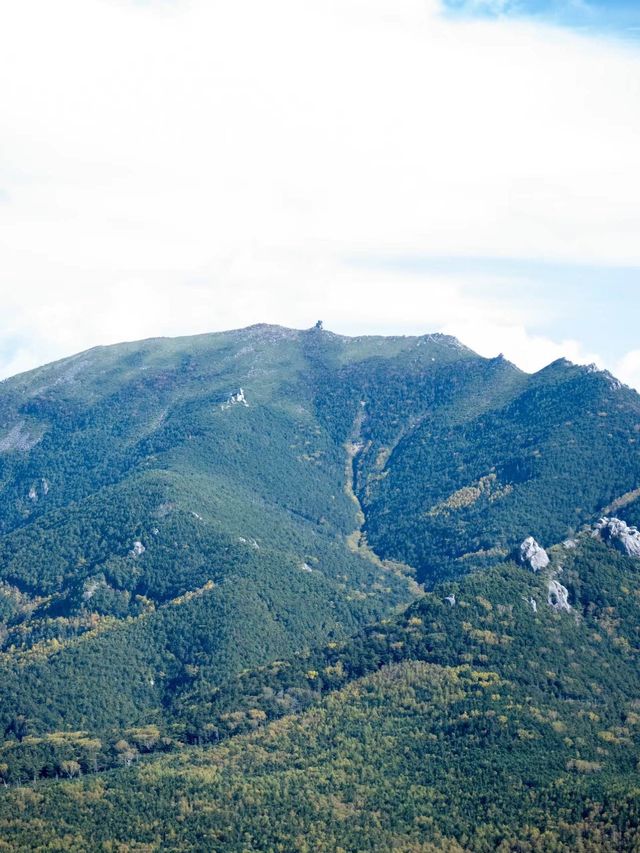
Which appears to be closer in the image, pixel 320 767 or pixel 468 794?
pixel 468 794

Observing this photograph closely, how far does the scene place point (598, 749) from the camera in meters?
200

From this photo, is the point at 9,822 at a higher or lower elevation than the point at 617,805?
lower

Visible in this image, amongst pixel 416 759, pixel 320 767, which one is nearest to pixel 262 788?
pixel 320 767

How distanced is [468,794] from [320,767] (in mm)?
25938

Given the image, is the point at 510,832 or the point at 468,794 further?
the point at 468,794

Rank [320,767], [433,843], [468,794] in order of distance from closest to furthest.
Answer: [433,843] → [468,794] → [320,767]

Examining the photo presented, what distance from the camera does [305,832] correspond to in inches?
6944

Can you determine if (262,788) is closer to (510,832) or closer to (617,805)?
(510,832)

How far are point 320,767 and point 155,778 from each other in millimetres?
27123

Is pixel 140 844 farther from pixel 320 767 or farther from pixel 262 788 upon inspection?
pixel 320 767

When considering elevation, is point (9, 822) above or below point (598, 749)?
below

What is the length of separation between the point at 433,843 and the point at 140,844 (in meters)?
42.5

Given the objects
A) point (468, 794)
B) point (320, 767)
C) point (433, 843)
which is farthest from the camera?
point (320, 767)

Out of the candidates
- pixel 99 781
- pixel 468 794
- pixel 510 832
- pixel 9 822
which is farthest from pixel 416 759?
pixel 9 822
